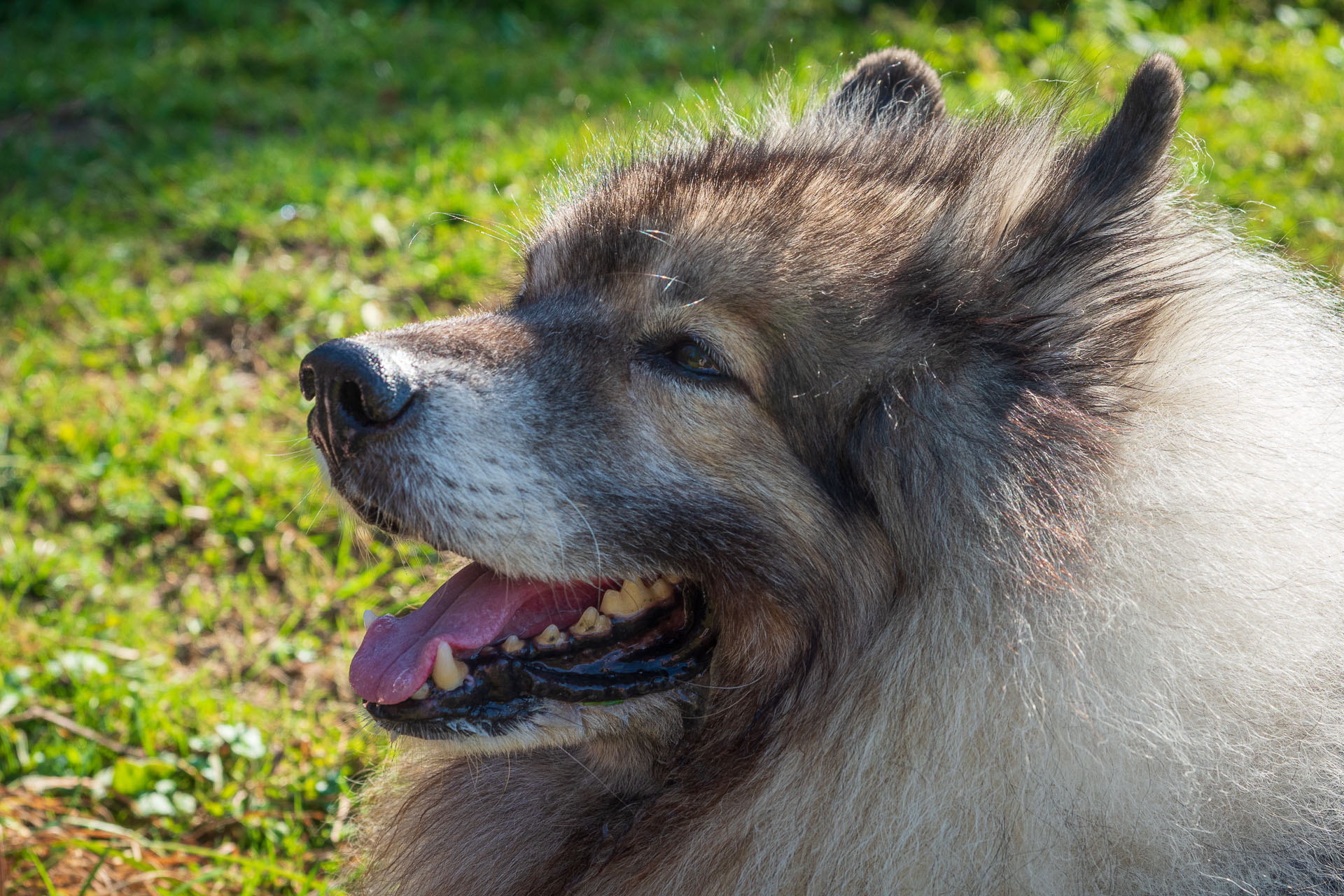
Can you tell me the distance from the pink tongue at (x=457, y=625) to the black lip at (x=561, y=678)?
0.04 m

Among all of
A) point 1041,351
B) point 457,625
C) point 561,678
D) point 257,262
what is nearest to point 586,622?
point 561,678

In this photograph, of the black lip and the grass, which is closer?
the black lip

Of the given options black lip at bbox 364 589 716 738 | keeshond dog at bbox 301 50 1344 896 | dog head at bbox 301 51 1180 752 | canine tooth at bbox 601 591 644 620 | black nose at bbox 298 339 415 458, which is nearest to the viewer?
keeshond dog at bbox 301 50 1344 896

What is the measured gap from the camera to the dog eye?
7.95 feet

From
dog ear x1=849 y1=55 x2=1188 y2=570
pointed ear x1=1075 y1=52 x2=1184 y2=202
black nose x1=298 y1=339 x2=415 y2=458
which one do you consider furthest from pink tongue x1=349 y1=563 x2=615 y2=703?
pointed ear x1=1075 y1=52 x2=1184 y2=202

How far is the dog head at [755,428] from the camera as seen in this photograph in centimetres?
221

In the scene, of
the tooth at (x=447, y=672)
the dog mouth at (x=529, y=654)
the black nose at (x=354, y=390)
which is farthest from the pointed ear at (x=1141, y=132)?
the tooth at (x=447, y=672)

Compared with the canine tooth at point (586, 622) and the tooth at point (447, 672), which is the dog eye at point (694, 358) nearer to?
the canine tooth at point (586, 622)

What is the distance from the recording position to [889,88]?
10.3 feet

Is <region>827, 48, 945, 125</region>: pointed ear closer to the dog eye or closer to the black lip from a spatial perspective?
the dog eye

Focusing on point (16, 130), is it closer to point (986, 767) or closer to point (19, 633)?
point (19, 633)

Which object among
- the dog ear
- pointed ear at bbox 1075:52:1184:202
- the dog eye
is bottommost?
the dog eye

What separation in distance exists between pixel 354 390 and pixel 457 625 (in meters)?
0.59

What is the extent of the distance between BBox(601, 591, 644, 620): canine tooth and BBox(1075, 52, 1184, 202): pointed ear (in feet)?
4.27
